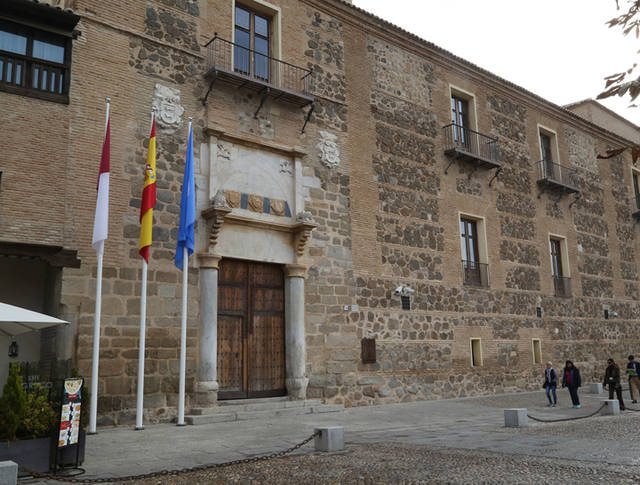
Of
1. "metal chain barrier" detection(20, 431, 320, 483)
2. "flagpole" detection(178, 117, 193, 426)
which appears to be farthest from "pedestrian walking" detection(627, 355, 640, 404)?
"metal chain barrier" detection(20, 431, 320, 483)

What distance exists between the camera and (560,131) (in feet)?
71.6

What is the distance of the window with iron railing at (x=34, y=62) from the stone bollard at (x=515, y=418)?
31.4 feet

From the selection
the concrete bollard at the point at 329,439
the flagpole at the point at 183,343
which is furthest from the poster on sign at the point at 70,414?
the flagpole at the point at 183,343

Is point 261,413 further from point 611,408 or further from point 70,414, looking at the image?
point 611,408

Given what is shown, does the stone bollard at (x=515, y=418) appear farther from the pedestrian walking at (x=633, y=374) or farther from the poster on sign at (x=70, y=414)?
the poster on sign at (x=70, y=414)

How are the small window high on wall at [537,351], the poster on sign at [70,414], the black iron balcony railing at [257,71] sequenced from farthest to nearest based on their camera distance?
1. the small window high on wall at [537,351]
2. the black iron balcony railing at [257,71]
3. the poster on sign at [70,414]

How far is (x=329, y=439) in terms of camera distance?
22.9 feet

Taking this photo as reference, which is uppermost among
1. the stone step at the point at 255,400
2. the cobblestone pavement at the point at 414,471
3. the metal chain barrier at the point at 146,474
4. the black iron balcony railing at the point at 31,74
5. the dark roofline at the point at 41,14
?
the dark roofline at the point at 41,14

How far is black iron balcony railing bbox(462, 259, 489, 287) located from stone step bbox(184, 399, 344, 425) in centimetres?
641

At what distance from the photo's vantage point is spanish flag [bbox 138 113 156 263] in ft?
31.8

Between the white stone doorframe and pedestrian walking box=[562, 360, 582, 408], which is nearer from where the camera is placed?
the white stone doorframe

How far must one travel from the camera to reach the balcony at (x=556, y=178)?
65.2ft

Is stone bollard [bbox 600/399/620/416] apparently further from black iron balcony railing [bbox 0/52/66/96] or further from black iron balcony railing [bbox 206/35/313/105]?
black iron balcony railing [bbox 0/52/66/96]

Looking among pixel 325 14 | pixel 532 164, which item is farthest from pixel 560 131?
pixel 325 14
